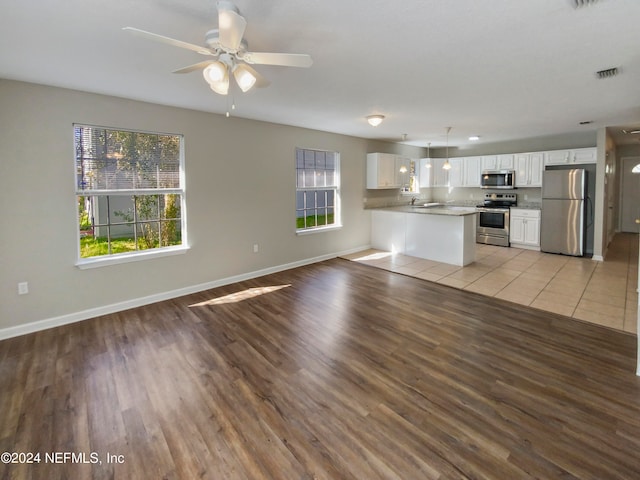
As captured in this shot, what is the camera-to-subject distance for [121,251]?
13.2ft

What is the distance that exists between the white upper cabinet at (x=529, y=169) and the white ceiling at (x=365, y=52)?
2316 mm

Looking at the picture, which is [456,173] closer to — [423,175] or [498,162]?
[423,175]

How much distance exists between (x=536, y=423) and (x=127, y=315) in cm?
406

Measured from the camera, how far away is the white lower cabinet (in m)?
6.75

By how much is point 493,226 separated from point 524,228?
0.63m

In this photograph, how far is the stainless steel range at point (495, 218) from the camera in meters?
7.17

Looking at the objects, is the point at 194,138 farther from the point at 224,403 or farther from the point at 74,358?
the point at 224,403

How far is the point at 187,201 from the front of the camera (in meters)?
4.37

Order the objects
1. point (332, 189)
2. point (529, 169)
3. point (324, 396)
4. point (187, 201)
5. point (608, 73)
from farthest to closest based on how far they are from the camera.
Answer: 1. point (529, 169)
2. point (332, 189)
3. point (187, 201)
4. point (608, 73)
5. point (324, 396)

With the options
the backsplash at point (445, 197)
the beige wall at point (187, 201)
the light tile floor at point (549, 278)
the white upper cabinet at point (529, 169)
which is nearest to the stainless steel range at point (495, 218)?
the backsplash at point (445, 197)

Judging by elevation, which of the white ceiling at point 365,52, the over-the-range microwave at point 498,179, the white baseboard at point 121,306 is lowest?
the white baseboard at point 121,306

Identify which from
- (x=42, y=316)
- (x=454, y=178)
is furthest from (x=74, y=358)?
(x=454, y=178)

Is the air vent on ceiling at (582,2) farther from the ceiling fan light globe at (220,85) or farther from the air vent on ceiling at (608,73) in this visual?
the ceiling fan light globe at (220,85)

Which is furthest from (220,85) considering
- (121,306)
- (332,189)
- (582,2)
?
(332,189)
